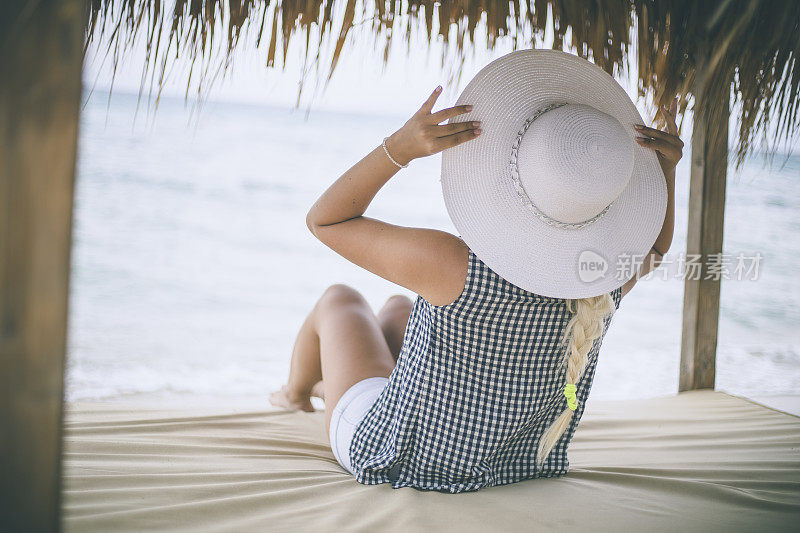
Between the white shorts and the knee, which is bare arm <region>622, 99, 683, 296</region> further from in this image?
the knee

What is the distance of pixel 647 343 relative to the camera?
22.0ft

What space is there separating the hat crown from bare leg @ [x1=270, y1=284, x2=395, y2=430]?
Result: 780mm

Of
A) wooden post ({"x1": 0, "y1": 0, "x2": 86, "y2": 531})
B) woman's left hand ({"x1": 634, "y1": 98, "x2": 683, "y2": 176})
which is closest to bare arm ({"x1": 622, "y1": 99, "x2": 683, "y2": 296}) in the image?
woman's left hand ({"x1": 634, "y1": 98, "x2": 683, "y2": 176})

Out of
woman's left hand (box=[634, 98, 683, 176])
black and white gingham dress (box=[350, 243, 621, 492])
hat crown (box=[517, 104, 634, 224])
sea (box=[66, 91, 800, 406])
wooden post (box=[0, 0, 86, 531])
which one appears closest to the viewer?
wooden post (box=[0, 0, 86, 531])

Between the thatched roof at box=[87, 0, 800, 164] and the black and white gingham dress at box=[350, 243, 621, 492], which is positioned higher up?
the thatched roof at box=[87, 0, 800, 164]

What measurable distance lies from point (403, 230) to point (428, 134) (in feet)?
0.70

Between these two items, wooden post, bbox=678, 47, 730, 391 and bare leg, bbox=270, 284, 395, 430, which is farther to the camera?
wooden post, bbox=678, 47, 730, 391

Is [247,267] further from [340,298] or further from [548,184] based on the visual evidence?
[548,184]

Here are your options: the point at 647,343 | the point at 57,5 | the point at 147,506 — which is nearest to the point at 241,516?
the point at 147,506

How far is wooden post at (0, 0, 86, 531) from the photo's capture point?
0.71 meters

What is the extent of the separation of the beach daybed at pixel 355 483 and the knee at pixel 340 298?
441mm

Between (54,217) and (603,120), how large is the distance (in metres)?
1.07

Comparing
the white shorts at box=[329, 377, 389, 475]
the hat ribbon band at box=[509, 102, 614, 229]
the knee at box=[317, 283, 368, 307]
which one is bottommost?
the white shorts at box=[329, 377, 389, 475]

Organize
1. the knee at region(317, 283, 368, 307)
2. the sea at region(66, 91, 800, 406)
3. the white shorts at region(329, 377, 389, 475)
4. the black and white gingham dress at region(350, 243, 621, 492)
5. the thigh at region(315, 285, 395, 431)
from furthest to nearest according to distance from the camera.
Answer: the sea at region(66, 91, 800, 406)
the knee at region(317, 283, 368, 307)
the thigh at region(315, 285, 395, 431)
the white shorts at region(329, 377, 389, 475)
the black and white gingham dress at region(350, 243, 621, 492)
